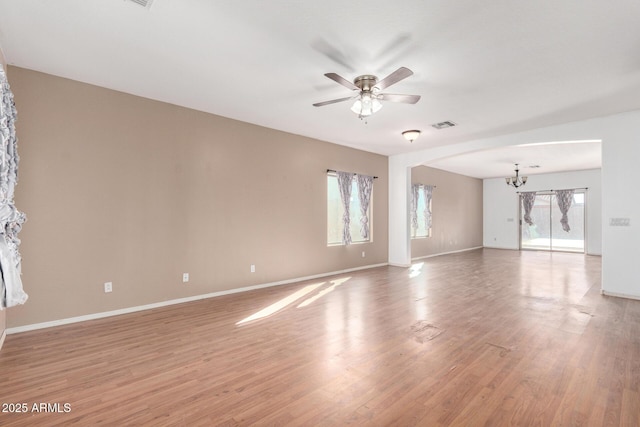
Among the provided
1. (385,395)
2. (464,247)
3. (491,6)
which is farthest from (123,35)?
(464,247)

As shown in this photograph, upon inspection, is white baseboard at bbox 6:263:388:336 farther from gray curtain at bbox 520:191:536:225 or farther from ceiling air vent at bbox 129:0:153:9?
gray curtain at bbox 520:191:536:225

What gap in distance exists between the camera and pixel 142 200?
408cm

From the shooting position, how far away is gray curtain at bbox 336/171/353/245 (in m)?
6.62

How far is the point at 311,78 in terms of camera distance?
3482 mm

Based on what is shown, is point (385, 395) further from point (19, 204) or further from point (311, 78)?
point (19, 204)

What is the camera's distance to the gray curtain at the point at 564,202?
10258 mm

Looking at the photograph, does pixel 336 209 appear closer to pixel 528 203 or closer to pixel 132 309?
pixel 132 309

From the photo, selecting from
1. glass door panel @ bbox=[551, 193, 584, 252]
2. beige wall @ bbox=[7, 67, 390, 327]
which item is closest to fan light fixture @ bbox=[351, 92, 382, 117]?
beige wall @ bbox=[7, 67, 390, 327]

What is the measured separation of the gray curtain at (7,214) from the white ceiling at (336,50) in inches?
29.0

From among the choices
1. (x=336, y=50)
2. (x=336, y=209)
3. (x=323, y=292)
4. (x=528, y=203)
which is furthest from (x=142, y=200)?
(x=528, y=203)

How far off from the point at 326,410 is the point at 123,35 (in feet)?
11.2

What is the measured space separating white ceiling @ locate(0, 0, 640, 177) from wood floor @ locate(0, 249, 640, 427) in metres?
2.79

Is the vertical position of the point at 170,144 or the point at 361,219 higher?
the point at 170,144

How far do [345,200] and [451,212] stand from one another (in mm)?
5477
